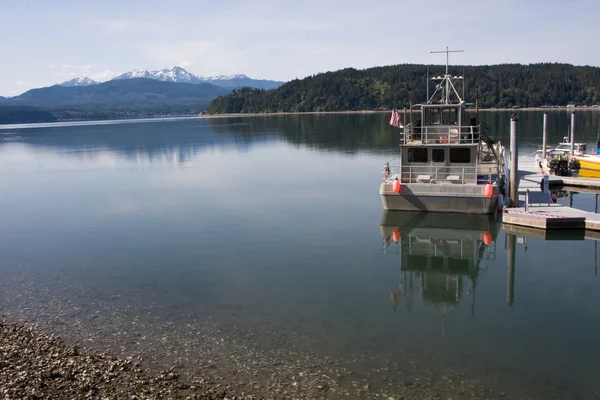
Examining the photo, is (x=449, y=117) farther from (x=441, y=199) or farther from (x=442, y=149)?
(x=441, y=199)

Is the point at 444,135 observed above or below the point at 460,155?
above

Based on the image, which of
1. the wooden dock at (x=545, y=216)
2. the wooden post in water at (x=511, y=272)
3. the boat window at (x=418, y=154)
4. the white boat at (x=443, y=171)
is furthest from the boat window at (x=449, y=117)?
the wooden post in water at (x=511, y=272)

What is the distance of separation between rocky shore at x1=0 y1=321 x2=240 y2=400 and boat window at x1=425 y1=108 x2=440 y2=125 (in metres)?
22.9

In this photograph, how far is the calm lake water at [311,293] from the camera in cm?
1359

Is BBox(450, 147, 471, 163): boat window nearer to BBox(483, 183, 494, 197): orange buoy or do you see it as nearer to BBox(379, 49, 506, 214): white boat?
BBox(379, 49, 506, 214): white boat

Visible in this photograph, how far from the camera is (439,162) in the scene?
98.8 ft

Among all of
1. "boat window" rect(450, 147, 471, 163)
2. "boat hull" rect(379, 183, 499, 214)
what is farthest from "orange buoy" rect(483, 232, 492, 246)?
"boat window" rect(450, 147, 471, 163)

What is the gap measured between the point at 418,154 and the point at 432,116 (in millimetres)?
2694

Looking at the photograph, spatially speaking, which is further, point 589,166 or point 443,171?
point 589,166

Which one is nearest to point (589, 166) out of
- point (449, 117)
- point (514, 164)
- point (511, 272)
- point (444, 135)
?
point (514, 164)

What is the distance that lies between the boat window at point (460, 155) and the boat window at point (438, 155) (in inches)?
19.8

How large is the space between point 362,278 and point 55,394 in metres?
12.1

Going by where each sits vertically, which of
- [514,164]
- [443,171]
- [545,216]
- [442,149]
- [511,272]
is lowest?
[511,272]

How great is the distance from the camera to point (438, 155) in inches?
1187
